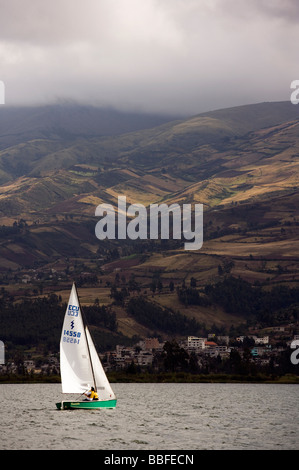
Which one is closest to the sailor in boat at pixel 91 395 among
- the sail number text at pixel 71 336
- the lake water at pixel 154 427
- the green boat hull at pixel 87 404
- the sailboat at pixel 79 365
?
the sailboat at pixel 79 365

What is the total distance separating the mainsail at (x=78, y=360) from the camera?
4889 inches

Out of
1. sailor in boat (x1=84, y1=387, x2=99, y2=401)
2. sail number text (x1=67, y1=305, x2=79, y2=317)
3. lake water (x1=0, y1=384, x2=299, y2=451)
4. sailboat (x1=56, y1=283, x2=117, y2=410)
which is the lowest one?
lake water (x1=0, y1=384, x2=299, y2=451)

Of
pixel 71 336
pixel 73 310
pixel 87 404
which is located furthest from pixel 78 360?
pixel 73 310

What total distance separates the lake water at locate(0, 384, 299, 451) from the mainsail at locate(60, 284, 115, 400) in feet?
20.8

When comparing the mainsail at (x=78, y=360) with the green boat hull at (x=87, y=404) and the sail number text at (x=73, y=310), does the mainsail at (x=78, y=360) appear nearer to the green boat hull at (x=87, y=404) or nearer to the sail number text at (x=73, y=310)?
the sail number text at (x=73, y=310)

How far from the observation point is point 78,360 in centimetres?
12475

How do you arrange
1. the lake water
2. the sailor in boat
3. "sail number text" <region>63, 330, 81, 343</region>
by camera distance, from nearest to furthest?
1. the lake water
2. the sailor in boat
3. "sail number text" <region>63, 330, 81, 343</region>

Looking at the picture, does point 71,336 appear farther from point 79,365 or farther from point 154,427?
point 154,427

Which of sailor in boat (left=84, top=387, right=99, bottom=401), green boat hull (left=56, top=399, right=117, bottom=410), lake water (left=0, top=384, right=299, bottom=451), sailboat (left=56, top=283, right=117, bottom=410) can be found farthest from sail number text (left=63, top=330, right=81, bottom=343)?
lake water (left=0, top=384, right=299, bottom=451)

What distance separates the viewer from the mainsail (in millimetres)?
124188

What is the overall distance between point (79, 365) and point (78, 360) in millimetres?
831

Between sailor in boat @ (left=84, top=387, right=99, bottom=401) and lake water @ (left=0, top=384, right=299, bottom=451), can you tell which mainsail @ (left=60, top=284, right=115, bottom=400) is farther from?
lake water @ (left=0, top=384, right=299, bottom=451)

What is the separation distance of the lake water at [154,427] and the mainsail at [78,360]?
6354 millimetres

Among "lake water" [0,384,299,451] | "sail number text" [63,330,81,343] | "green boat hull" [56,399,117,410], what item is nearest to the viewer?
"lake water" [0,384,299,451]
